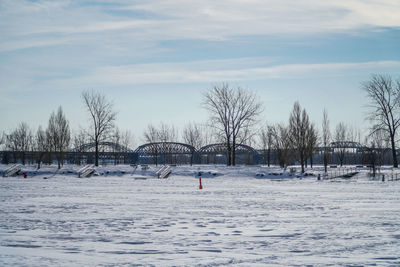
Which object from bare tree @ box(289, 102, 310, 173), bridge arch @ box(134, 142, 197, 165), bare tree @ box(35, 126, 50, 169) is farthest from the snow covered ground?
bridge arch @ box(134, 142, 197, 165)

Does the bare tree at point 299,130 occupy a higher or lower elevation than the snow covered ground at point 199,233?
higher

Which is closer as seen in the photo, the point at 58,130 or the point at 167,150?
the point at 58,130

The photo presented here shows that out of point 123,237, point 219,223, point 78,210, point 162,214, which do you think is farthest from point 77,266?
point 78,210

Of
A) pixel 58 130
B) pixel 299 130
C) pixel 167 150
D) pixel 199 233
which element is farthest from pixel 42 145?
pixel 199 233

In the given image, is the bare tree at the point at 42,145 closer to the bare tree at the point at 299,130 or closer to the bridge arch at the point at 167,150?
the bridge arch at the point at 167,150

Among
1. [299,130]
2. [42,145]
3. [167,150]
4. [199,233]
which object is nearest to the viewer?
[199,233]

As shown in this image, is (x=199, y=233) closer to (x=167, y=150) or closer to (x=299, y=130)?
(x=299, y=130)

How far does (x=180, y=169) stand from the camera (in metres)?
45.3

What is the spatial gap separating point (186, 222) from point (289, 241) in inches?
134

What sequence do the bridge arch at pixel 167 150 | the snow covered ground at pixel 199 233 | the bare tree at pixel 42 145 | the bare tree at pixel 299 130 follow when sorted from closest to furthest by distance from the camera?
1. the snow covered ground at pixel 199 233
2. the bare tree at pixel 299 130
3. the bare tree at pixel 42 145
4. the bridge arch at pixel 167 150

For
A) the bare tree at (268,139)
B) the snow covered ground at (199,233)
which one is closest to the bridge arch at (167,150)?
the bare tree at (268,139)

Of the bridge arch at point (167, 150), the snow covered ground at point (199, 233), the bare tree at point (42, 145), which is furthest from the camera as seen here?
the bridge arch at point (167, 150)

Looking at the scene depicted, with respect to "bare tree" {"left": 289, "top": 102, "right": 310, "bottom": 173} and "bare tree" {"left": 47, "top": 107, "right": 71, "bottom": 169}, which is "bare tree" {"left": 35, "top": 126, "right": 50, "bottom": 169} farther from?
"bare tree" {"left": 289, "top": 102, "right": 310, "bottom": 173}

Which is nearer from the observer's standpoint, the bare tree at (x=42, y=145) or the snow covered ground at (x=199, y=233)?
the snow covered ground at (x=199, y=233)
